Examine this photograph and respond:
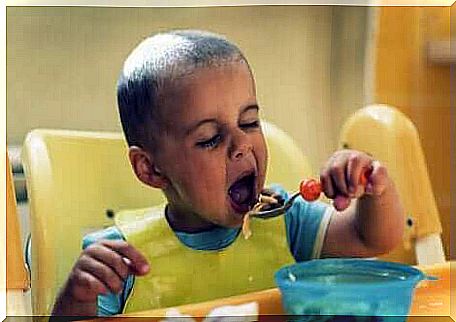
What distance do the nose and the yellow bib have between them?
0.19 ft

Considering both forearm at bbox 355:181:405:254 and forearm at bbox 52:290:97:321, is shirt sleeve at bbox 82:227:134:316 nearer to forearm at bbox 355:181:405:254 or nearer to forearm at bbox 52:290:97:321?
forearm at bbox 52:290:97:321

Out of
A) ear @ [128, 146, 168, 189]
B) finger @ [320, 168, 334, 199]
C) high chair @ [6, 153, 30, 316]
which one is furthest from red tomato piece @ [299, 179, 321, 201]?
high chair @ [6, 153, 30, 316]

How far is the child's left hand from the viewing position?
635mm

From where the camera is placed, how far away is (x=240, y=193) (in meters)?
0.63

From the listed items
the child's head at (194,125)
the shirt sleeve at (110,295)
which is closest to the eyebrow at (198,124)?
the child's head at (194,125)

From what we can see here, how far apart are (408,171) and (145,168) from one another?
0.22 meters

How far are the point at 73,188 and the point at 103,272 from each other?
0.07m

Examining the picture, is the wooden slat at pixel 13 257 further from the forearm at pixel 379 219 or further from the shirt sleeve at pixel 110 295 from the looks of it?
the forearm at pixel 379 219

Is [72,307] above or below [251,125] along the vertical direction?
below

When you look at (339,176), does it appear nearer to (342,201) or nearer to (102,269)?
(342,201)

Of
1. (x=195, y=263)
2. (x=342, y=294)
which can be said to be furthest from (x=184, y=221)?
(x=342, y=294)

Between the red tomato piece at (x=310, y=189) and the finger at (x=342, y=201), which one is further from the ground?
the red tomato piece at (x=310, y=189)

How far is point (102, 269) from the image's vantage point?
62cm

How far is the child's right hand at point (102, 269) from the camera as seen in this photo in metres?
0.62
